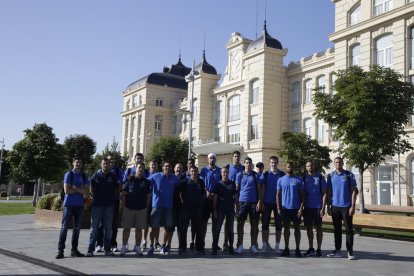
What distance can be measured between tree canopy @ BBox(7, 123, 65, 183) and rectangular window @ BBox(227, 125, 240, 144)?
17193mm

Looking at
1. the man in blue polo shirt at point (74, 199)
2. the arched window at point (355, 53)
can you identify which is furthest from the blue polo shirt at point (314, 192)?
the arched window at point (355, 53)

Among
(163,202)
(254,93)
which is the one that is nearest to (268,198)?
(163,202)

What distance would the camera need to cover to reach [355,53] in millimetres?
31750

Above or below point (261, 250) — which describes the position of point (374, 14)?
above

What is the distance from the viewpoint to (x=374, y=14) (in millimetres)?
30562

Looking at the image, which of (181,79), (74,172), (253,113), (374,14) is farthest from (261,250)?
(181,79)

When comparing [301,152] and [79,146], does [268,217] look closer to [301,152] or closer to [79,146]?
[301,152]

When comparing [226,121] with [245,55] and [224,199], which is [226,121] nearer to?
[245,55]

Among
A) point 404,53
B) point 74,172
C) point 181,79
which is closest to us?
point 74,172

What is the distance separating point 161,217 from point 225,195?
141 cm

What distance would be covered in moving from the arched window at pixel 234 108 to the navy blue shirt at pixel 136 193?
35.3 meters

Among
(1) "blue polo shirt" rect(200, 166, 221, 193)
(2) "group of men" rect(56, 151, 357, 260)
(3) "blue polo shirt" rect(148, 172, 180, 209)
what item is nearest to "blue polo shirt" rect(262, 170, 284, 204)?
(2) "group of men" rect(56, 151, 357, 260)

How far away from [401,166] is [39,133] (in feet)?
80.0

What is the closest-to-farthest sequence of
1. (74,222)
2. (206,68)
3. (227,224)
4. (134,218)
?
(74,222) → (134,218) → (227,224) → (206,68)
